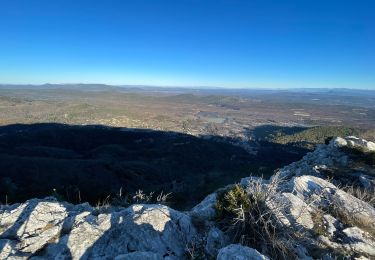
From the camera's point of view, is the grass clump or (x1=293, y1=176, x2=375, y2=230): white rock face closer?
the grass clump

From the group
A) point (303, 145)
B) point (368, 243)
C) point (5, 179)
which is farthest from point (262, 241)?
point (303, 145)

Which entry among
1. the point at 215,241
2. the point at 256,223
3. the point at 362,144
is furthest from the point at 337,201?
the point at 362,144

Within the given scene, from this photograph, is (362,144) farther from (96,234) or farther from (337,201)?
(96,234)

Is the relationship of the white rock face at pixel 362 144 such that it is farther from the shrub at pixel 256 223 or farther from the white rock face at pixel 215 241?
the white rock face at pixel 215 241

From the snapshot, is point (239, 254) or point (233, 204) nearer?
point (239, 254)

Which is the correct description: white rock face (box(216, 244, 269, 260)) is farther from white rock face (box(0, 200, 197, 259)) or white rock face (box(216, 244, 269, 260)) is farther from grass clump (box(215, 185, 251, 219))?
grass clump (box(215, 185, 251, 219))

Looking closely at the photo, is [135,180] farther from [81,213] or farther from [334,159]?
[81,213]

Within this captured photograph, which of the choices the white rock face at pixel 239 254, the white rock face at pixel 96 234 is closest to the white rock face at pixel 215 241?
the white rock face at pixel 96 234

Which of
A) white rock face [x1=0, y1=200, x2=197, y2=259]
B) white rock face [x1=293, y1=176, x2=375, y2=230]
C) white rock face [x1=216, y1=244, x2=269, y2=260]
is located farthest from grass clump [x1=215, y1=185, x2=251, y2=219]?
white rock face [x1=293, y1=176, x2=375, y2=230]
